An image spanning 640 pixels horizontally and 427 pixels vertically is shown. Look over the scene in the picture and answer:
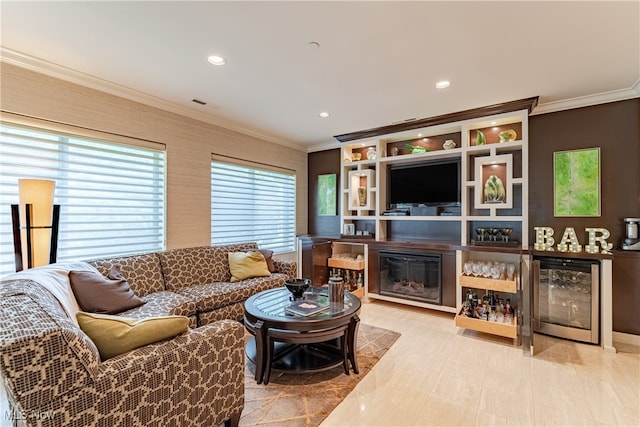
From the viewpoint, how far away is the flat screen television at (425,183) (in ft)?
12.9

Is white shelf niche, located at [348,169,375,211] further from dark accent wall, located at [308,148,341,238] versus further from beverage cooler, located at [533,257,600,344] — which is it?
beverage cooler, located at [533,257,600,344]

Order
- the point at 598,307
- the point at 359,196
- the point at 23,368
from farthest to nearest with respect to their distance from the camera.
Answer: the point at 359,196 < the point at 598,307 < the point at 23,368

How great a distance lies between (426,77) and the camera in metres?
2.71

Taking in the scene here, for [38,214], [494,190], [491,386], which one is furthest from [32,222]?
[494,190]

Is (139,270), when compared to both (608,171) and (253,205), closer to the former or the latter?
(253,205)

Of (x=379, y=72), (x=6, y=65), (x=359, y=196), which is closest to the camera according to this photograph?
(x=6, y=65)

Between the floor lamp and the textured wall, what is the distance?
79 centimetres

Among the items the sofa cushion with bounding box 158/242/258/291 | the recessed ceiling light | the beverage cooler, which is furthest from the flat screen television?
the recessed ceiling light

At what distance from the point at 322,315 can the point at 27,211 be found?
243 centimetres

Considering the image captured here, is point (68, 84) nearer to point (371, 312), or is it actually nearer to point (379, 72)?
point (379, 72)

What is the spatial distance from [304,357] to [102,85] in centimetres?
331

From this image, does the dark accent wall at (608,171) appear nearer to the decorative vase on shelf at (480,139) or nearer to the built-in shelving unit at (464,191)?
the built-in shelving unit at (464,191)

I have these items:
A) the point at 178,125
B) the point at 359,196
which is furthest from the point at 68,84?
the point at 359,196

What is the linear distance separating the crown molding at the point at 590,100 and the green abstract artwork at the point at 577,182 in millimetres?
517
